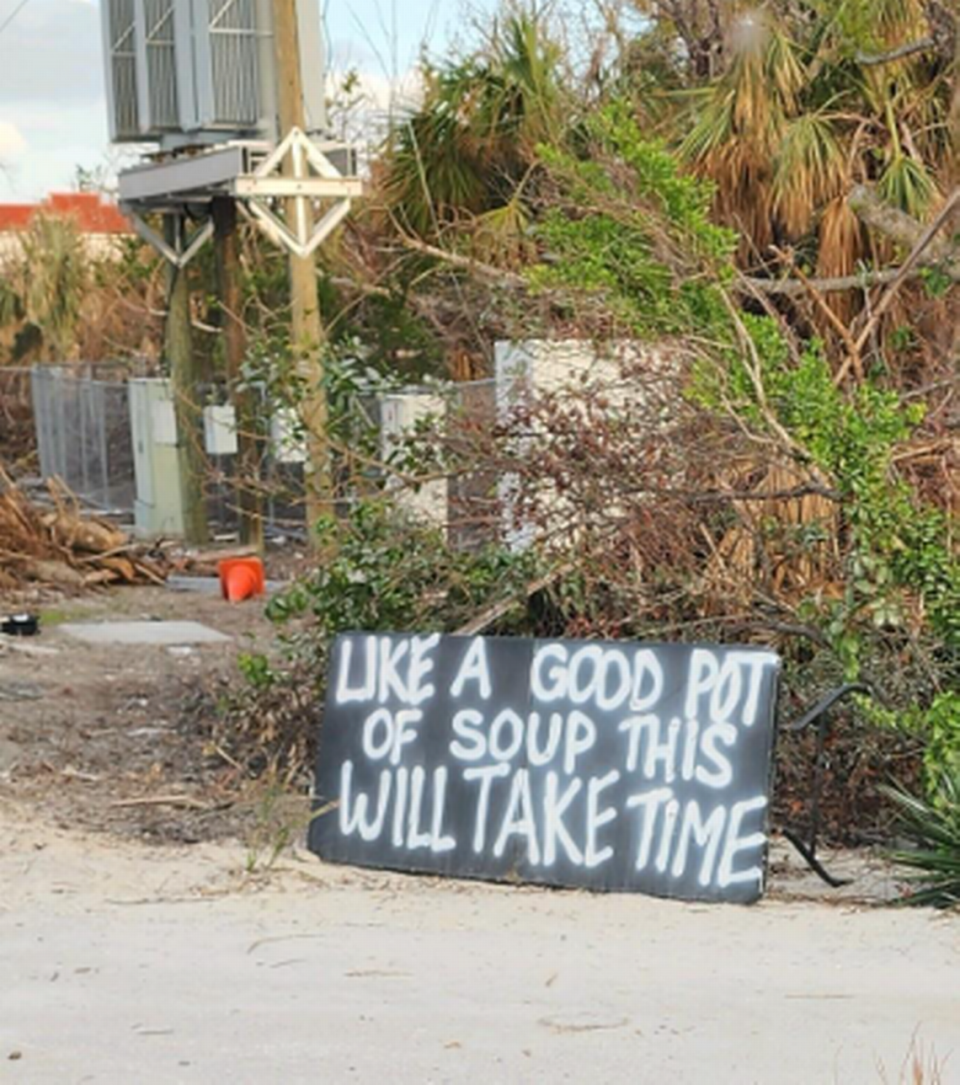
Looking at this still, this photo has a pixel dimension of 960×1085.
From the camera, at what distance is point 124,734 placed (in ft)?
35.1

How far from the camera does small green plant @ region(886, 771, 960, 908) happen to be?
7102 millimetres

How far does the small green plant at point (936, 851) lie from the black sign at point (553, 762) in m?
0.56

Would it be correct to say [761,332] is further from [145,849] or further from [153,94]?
[153,94]

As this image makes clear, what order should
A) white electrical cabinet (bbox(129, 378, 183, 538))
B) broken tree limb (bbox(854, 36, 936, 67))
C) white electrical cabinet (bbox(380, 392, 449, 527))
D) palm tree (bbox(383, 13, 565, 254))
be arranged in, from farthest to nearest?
1. white electrical cabinet (bbox(129, 378, 183, 538))
2. palm tree (bbox(383, 13, 565, 254))
3. broken tree limb (bbox(854, 36, 936, 67))
4. white electrical cabinet (bbox(380, 392, 449, 527))

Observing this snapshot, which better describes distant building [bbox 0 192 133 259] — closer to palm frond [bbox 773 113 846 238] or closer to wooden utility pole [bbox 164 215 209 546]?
wooden utility pole [bbox 164 215 209 546]

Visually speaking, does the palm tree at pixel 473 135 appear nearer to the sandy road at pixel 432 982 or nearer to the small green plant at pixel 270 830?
the small green plant at pixel 270 830

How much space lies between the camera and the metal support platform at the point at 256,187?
15930 millimetres

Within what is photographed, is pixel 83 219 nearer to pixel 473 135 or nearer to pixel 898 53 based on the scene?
pixel 473 135

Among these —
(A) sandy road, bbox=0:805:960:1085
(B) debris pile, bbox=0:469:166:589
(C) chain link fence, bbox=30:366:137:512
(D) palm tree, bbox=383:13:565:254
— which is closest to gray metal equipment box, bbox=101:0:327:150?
(D) palm tree, bbox=383:13:565:254

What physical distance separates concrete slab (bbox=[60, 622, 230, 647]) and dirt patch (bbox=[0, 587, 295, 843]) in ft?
0.44

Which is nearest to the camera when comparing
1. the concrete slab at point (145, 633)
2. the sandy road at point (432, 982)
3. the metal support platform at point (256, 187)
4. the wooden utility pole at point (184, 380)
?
the sandy road at point (432, 982)

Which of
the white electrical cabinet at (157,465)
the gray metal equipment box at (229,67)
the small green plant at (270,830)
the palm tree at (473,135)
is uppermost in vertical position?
the gray metal equipment box at (229,67)

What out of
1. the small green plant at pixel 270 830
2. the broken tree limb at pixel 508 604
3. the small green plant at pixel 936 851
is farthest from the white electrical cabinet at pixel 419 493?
the small green plant at pixel 936 851

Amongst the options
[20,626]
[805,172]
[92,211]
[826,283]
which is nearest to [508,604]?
[826,283]
